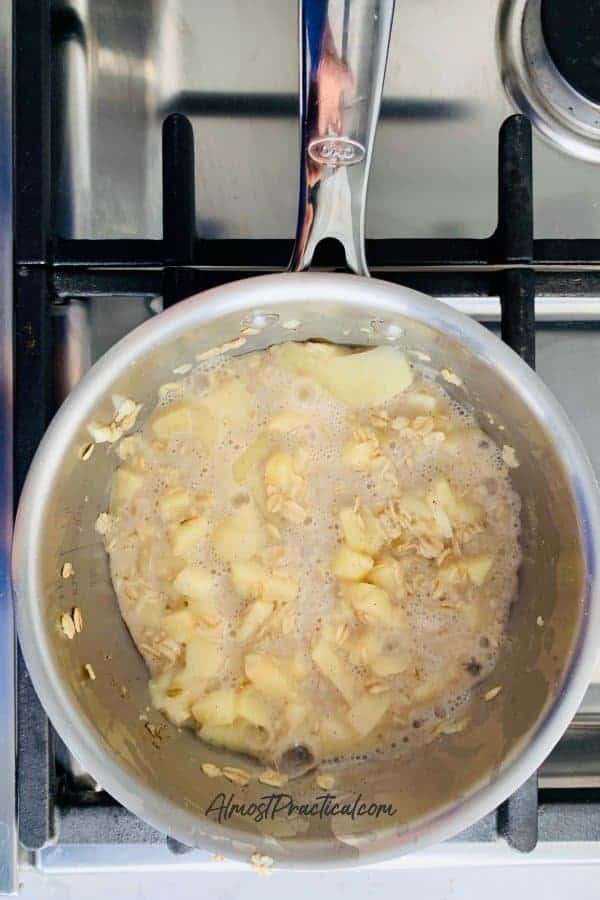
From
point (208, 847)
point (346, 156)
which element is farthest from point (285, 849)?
point (346, 156)

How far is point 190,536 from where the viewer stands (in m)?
0.69

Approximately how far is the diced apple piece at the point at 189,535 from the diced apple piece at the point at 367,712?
177 mm

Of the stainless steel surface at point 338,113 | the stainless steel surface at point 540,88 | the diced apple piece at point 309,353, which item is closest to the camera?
the stainless steel surface at point 338,113

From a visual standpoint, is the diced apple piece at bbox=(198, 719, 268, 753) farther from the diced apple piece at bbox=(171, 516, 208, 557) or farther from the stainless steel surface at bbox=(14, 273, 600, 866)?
the diced apple piece at bbox=(171, 516, 208, 557)

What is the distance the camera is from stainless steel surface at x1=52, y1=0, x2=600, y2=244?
2.58 ft

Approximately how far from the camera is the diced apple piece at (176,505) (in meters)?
0.70

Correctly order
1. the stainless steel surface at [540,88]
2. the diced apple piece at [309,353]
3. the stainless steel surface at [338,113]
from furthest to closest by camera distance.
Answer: the stainless steel surface at [540,88] → the diced apple piece at [309,353] → the stainless steel surface at [338,113]

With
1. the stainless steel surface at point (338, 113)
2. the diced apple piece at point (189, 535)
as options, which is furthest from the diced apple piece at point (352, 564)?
the stainless steel surface at point (338, 113)

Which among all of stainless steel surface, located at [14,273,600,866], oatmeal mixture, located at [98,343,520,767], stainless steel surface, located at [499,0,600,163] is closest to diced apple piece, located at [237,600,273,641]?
oatmeal mixture, located at [98,343,520,767]

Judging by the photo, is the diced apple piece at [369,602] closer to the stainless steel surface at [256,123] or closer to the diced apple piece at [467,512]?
the diced apple piece at [467,512]

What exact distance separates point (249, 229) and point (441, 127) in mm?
190

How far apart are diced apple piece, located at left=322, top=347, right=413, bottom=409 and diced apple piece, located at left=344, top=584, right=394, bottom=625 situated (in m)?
0.14

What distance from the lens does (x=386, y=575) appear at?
0.69 metres

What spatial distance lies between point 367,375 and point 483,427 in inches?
4.1
